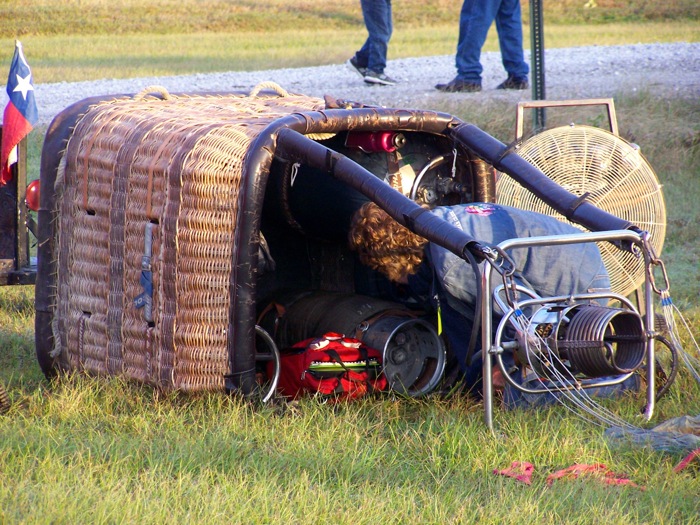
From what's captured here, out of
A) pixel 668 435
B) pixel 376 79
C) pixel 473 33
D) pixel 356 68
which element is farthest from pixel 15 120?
pixel 356 68

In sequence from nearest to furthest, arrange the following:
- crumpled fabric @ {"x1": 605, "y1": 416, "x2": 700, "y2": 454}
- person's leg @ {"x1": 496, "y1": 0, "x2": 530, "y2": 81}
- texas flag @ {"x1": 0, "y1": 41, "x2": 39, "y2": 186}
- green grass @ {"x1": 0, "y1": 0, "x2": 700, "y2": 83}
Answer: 1. crumpled fabric @ {"x1": 605, "y1": 416, "x2": 700, "y2": 454}
2. texas flag @ {"x1": 0, "y1": 41, "x2": 39, "y2": 186}
3. person's leg @ {"x1": 496, "y1": 0, "x2": 530, "y2": 81}
4. green grass @ {"x1": 0, "y1": 0, "x2": 700, "y2": 83}

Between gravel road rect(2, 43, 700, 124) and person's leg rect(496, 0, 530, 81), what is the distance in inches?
12.0

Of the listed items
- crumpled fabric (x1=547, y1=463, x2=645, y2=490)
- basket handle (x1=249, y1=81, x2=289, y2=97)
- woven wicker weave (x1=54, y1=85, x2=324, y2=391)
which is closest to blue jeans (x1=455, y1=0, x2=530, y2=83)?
basket handle (x1=249, y1=81, x2=289, y2=97)

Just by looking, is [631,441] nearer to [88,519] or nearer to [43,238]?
[88,519]

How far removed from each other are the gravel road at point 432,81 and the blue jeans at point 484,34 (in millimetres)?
301

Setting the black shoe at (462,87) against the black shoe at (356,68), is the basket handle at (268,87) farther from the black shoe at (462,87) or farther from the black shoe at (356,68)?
the black shoe at (356,68)

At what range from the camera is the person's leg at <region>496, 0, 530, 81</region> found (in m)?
11.1

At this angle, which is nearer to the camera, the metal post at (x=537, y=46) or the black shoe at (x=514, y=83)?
the metal post at (x=537, y=46)

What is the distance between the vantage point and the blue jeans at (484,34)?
427 inches

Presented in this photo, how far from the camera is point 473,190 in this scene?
500 centimetres

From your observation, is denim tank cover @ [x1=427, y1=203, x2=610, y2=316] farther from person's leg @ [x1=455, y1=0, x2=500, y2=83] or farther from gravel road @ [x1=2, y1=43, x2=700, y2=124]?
person's leg @ [x1=455, y1=0, x2=500, y2=83]

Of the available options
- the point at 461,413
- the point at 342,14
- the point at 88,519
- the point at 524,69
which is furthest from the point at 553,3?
the point at 88,519

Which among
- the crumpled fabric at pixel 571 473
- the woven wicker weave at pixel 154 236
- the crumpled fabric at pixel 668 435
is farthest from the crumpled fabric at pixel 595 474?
the woven wicker weave at pixel 154 236

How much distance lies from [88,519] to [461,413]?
167 centimetres
